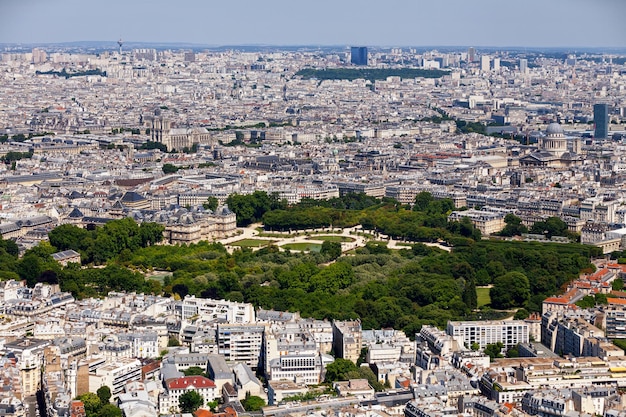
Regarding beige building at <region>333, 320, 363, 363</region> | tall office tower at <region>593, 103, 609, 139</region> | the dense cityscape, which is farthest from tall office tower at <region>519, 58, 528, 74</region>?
beige building at <region>333, 320, 363, 363</region>

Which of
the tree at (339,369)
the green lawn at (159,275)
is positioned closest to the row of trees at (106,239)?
the green lawn at (159,275)

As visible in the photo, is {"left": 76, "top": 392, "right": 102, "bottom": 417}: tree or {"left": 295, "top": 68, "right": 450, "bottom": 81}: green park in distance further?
{"left": 295, "top": 68, "right": 450, "bottom": 81}: green park in distance

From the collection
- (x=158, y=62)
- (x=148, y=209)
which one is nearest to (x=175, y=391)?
(x=148, y=209)

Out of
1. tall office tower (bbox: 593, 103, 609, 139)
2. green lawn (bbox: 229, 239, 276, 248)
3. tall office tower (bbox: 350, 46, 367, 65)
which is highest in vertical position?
tall office tower (bbox: 350, 46, 367, 65)

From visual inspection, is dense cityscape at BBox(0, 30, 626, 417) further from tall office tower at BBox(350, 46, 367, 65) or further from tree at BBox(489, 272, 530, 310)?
tall office tower at BBox(350, 46, 367, 65)

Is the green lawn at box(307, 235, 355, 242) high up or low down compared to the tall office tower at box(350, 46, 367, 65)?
down

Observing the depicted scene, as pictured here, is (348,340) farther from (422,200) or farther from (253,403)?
(422,200)

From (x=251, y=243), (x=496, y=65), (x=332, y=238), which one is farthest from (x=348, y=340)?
(x=496, y=65)

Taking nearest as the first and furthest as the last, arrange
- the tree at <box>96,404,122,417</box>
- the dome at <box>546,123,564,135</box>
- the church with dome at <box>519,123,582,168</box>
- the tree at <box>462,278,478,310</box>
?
the tree at <box>96,404,122,417</box>, the tree at <box>462,278,478,310</box>, the church with dome at <box>519,123,582,168</box>, the dome at <box>546,123,564,135</box>
